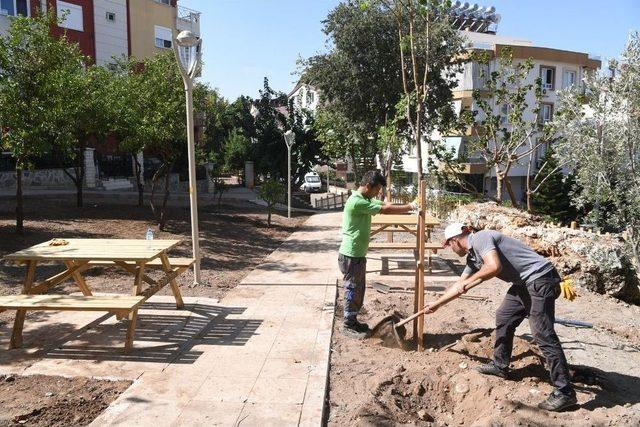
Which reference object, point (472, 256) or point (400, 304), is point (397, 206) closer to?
point (472, 256)

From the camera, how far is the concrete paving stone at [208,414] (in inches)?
146

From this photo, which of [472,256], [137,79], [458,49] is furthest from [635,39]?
[458,49]

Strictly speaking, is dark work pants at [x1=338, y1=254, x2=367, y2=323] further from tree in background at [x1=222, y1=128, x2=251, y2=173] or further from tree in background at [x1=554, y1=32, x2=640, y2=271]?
tree in background at [x1=222, y1=128, x2=251, y2=173]

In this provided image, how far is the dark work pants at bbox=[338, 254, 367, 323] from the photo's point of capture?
5613 millimetres

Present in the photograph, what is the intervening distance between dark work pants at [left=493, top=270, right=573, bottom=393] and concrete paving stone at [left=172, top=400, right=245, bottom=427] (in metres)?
2.29

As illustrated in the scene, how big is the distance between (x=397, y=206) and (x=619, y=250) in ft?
16.6

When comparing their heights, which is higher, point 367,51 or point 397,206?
point 367,51

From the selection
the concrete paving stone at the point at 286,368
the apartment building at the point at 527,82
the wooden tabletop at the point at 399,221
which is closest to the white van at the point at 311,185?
the apartment building at the point at 527,82

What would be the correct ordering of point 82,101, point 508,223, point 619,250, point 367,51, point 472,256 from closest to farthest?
point 472,256, point 619,250, point 508,223, point 82,101, point 367,51

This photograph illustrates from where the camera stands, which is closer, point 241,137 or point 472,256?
point 472,256

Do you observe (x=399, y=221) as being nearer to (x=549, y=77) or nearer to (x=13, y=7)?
(x=13, y=7)

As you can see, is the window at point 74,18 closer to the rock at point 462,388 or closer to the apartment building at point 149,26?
the apartment building at point 149,26

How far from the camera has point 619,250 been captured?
854cm

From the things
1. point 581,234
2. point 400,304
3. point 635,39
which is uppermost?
point 635,39
